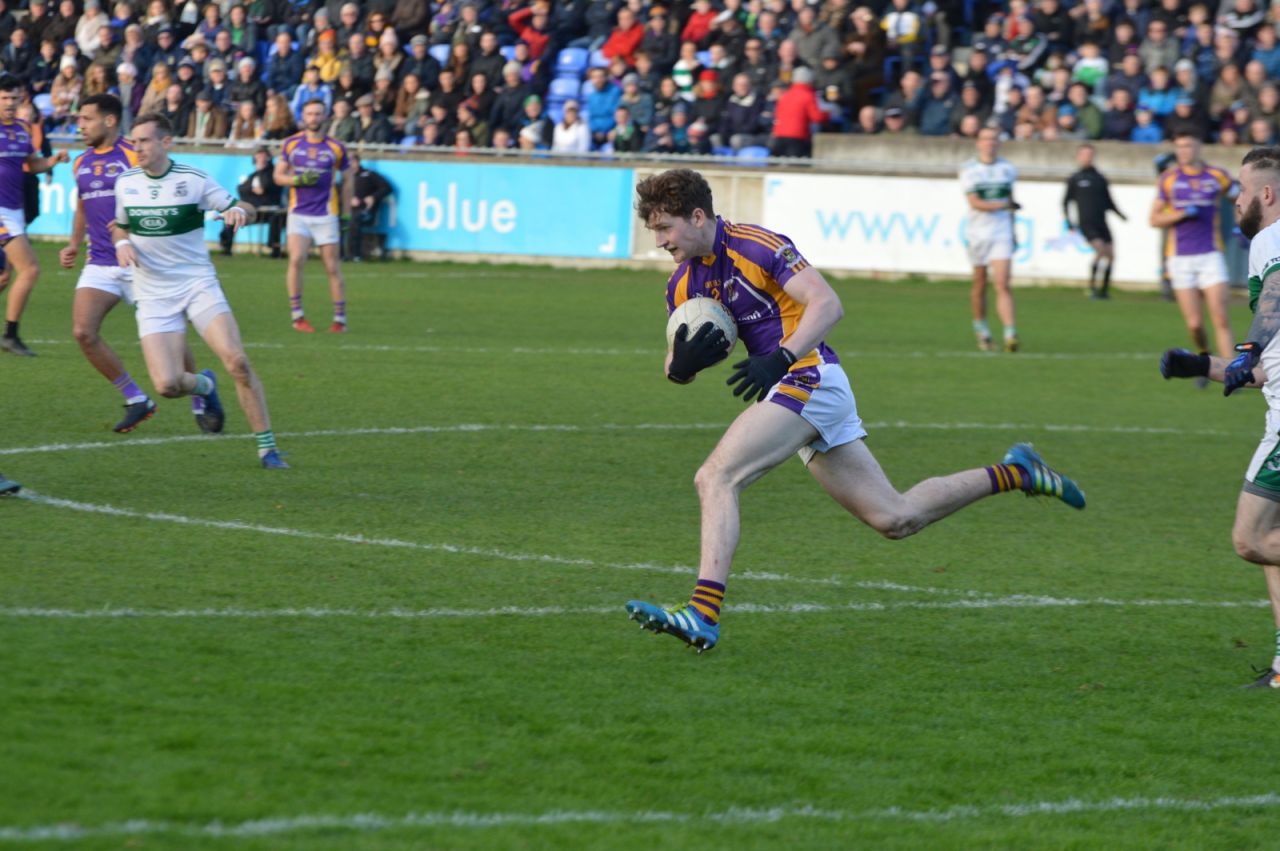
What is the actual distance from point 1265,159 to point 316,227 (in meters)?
14.3

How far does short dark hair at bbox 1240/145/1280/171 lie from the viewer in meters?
6.93

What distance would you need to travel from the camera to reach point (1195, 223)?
17.5 meters

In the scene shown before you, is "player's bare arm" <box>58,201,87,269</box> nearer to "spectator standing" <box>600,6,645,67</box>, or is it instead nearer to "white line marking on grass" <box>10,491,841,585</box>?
"white line marking on grass" <box>10,491,841,585</box>

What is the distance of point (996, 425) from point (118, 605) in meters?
8.61

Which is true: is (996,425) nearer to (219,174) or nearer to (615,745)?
(615,745)

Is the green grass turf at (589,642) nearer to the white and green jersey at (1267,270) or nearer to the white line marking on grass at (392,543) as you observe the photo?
the white line marking on grass at (392,543)

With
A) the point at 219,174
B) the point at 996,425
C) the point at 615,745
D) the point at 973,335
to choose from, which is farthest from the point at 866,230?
the point at 615,745

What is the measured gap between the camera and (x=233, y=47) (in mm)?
33594

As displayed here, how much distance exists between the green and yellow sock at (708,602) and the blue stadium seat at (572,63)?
25.4 metres

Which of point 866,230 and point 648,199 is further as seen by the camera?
point 866,230

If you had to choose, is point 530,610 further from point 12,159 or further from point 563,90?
point 563,90

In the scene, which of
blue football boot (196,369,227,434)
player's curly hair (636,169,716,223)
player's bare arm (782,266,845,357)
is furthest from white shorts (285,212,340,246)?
player's bare arm (782,266,845,357)

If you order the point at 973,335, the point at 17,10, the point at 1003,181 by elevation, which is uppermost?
the point at 17,10

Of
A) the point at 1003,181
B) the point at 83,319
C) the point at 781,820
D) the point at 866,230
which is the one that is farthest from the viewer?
the point at 866,230
